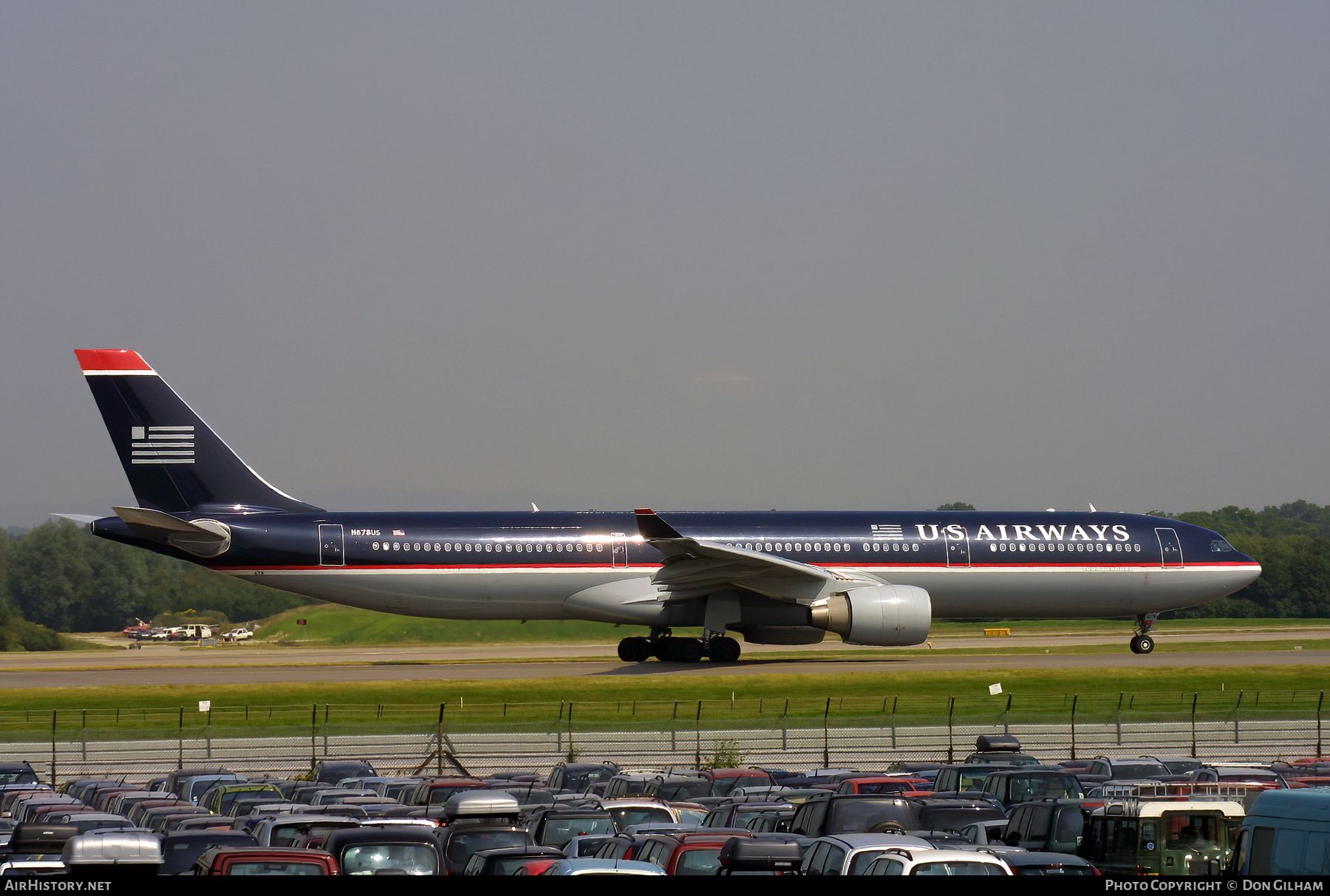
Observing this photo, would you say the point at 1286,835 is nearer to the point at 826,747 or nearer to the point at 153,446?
the point at 826,747

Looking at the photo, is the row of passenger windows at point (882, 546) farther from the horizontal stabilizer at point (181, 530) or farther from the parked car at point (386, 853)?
the parked car at point (386, 853)

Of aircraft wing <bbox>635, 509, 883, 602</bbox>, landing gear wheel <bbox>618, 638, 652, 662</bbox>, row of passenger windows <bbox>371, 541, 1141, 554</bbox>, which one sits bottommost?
landing gear wheel <bbox>618, 638, 652, 662</bbox>

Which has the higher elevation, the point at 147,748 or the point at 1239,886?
the point at 1239,886

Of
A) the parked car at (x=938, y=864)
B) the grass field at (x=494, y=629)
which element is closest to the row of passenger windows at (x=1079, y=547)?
the grass field at (x=494, y=629)

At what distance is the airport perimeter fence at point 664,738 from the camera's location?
28.8 m

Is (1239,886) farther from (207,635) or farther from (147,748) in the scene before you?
(207,635)

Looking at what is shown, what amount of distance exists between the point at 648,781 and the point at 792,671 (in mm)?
18458

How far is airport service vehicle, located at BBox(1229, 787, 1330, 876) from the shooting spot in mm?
10492

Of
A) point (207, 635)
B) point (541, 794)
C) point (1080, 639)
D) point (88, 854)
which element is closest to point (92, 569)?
point (207, 635)

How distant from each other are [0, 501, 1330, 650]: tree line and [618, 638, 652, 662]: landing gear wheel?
167 feet

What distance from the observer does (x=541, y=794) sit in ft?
67.7

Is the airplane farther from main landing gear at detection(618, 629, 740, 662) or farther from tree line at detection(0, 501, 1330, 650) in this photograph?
tree line at detection(0, 501, 1330, 650)

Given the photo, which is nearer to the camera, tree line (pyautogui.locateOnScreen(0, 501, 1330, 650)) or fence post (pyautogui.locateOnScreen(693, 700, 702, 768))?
fence post (pyautogui.locateOnScreen(693, 700, 702, 768))

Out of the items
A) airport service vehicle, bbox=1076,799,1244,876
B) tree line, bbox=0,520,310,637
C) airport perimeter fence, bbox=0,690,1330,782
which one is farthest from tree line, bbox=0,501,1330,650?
airport service vehicle, bbox=1076,799,1244,876
